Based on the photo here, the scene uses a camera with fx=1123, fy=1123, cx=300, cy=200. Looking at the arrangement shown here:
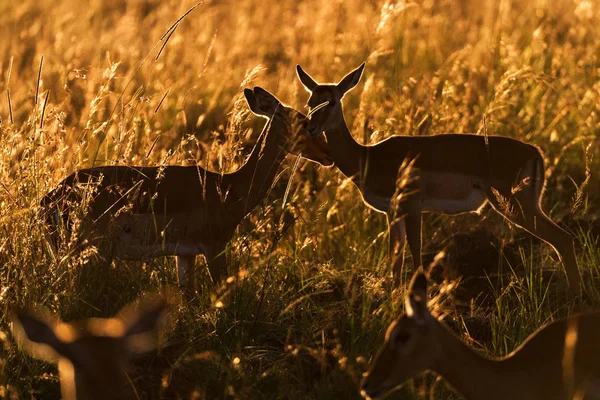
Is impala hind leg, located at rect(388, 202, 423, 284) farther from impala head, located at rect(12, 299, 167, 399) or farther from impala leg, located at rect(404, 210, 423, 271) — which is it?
impala head, located at rect(12, 299, 167, 399)

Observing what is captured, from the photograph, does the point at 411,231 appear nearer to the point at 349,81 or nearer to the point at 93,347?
the point at 349,81

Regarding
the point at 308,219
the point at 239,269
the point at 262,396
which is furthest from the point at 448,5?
the point at 262,396

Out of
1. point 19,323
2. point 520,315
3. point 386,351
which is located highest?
point 19,323

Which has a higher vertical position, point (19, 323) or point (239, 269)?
point (19, 323)

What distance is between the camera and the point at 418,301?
14.6ft

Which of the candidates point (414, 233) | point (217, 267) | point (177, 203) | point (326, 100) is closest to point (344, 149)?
point (326, 100)

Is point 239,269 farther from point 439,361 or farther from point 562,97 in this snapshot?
point 562,97

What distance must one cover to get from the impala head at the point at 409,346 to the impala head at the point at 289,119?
2680mm

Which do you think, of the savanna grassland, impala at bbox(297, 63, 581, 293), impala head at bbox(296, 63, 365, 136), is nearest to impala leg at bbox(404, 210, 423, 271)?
impala at bbox(297, 63, 581, 293)

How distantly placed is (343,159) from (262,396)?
96.2 inches

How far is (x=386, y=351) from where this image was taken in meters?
4.46

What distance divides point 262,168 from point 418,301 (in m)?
2.89

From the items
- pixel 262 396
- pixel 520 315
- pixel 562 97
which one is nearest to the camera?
pixel 262 396

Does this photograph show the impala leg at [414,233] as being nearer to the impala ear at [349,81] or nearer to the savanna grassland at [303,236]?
the savanna grassland at [303,236]
